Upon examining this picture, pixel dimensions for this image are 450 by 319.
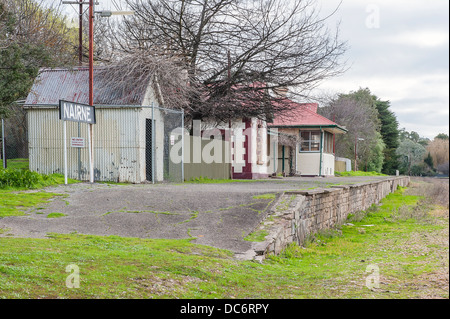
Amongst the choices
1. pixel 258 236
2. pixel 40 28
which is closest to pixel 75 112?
pixel 258 236

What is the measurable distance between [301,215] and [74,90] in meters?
10.9

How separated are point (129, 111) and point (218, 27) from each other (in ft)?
21.1

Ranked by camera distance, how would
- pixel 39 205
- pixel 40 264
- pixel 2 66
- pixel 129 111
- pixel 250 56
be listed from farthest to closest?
pixel 250 56 < pixel 129 111 < pixel 2 66 < pixel 39 205 < pixel 40 264

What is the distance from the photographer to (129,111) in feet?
59.7

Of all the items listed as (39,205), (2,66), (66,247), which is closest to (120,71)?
(2,66)

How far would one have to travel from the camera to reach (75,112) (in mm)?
15656

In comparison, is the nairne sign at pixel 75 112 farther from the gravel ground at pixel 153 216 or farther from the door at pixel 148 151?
the door at pixel 148 151

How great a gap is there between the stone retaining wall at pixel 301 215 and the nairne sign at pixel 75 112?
22.4ft

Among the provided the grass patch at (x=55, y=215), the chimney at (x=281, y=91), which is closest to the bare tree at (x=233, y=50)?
the chimney at (x=281, y=91)

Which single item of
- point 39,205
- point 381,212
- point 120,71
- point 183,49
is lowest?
point 381,212

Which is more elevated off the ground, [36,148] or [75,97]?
[75,97]

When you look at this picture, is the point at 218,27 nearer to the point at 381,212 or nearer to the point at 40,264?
the point at 381,212

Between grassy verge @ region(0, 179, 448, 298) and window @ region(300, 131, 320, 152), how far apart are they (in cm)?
2475

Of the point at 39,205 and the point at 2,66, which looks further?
the point at 2,66
